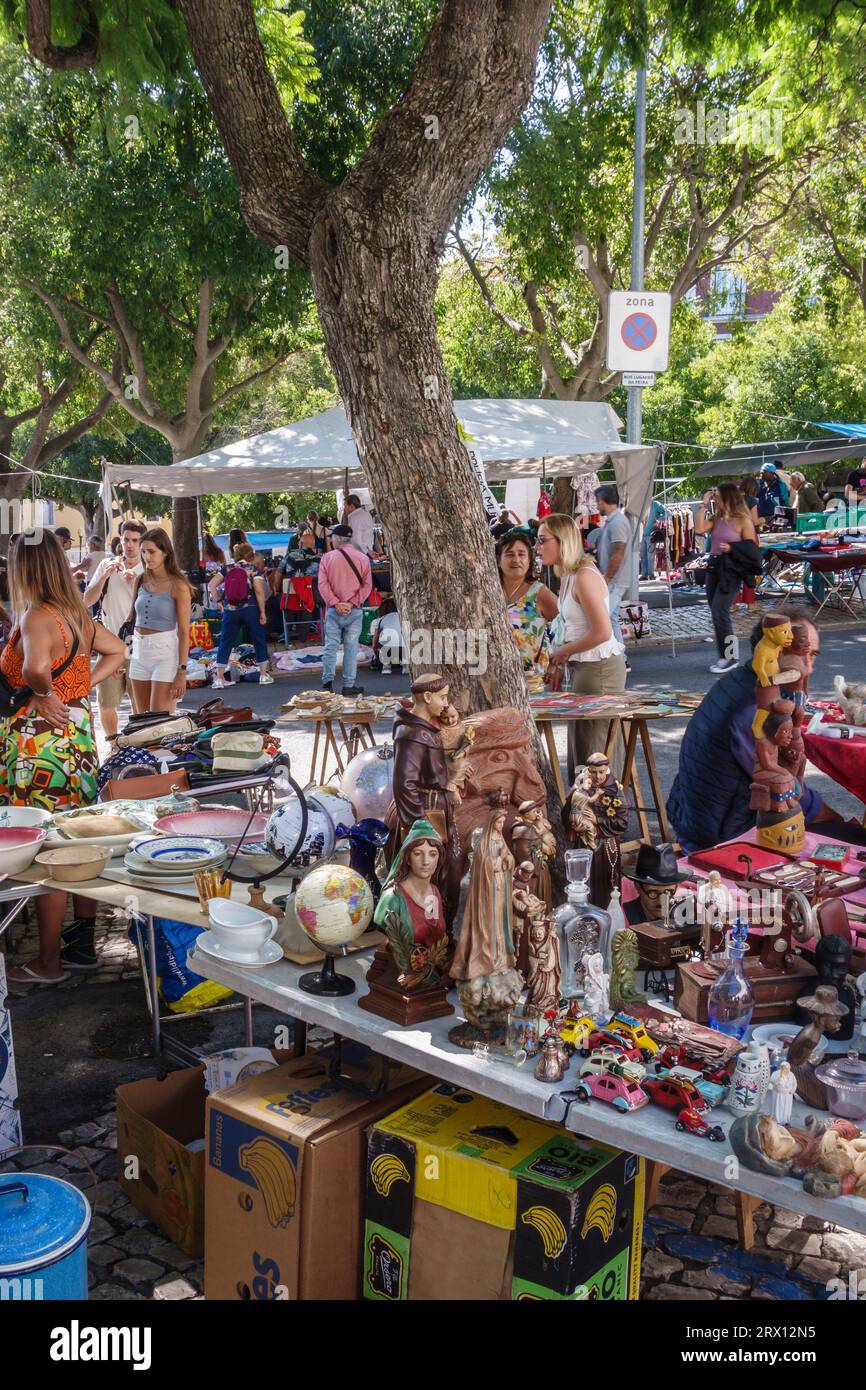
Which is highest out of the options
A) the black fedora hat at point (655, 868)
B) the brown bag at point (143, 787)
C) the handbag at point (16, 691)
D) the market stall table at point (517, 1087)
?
the handbag at point (16, 691)

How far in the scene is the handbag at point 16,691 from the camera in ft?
16.3

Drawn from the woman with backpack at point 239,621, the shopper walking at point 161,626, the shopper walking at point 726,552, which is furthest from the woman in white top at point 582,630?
the woman with backpack at point 239,621

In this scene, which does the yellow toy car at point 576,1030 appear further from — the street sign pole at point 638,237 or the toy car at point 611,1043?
the street sign pole at point 638,237

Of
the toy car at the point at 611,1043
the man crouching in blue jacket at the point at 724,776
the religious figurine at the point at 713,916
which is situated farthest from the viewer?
the man crouching in blue jacket at the point at 724,776

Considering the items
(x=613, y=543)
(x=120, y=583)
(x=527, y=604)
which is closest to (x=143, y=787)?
(x=527, y=604)

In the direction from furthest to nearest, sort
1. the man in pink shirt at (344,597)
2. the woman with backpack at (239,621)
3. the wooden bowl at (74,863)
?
the woman with backpack at (239,621)
the man in pink shirt at (344,597)
the wooden bowl at (74,863)

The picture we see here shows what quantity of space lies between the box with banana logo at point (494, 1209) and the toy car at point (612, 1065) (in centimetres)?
23

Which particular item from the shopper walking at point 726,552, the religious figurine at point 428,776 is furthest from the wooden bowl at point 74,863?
the shopper walking at point 726,552

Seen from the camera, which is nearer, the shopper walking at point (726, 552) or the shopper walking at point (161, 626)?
the shopper walking at point (161, 626)

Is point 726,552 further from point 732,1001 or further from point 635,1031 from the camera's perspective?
point 635,1031

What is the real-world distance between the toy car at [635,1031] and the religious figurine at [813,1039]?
314mm

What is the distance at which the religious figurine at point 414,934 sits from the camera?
287 centimetres

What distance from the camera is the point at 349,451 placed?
11.8 m

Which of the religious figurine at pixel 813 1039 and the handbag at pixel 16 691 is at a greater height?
the handbag at pixel 16 691
